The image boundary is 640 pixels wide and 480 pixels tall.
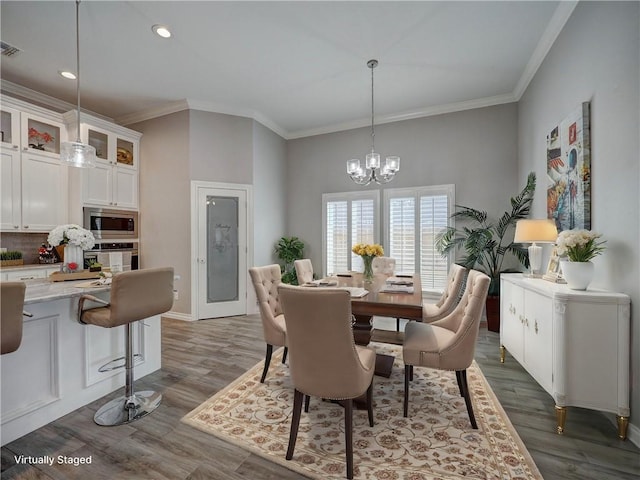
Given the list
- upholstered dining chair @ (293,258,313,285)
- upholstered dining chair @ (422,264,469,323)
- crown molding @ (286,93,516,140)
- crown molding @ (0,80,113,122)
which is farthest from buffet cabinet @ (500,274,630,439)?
crown molding @ (0,80,113,122)

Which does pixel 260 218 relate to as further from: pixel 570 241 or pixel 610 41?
pixel 610 41

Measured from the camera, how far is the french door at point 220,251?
14.3 feet

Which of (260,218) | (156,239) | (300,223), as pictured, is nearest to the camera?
(156,239)

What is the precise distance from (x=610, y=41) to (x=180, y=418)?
4.09 m

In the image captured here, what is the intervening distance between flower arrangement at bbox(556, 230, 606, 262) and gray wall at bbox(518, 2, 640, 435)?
5.0 inches

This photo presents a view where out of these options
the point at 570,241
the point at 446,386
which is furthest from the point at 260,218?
the point at 570,241

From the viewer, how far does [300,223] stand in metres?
5.54

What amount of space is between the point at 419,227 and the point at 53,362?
4570 mm

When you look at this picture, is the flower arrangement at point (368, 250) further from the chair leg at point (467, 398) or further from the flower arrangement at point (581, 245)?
the flower arrangement at point (581, 245)

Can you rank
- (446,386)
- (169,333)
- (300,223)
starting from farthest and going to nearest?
(300,223) < (169,333) < (446,386)

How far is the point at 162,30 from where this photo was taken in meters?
2.78

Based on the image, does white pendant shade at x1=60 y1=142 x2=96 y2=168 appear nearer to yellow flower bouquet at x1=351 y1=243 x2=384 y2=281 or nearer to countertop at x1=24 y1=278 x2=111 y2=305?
countertop at x1=24 y1=278 x2=111 y2=305

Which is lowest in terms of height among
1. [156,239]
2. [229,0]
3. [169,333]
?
[169,333]

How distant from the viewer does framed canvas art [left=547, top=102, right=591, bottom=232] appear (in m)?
2.23
